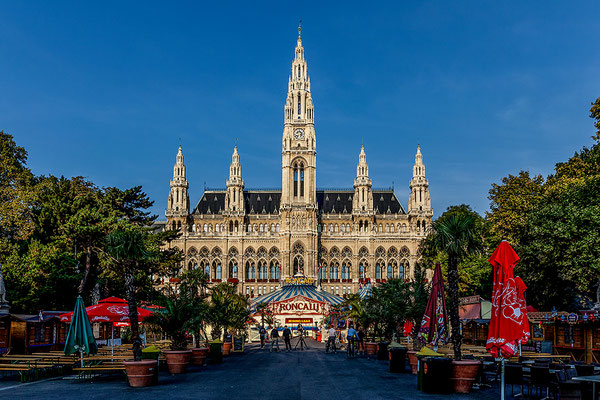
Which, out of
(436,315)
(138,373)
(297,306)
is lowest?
(297,306)

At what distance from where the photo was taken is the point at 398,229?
108 meters

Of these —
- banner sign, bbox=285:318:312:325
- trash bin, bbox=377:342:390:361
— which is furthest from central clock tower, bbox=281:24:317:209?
trash bin, bbox=377:342:390:361

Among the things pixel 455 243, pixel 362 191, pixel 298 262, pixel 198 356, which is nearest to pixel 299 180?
pixel 362 191

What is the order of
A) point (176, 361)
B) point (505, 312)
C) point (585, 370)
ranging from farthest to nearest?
1. point (176, 361)
2. point (585, 370)
3. point (505, 312)

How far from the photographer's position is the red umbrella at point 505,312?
14.7 m

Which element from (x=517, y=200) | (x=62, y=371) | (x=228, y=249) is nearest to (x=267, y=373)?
(x=62, y=371)

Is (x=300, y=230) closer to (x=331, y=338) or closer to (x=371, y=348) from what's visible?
(x=331, y=338)

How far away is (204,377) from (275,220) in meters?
86.2

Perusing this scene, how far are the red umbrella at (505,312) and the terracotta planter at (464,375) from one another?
10.3 ft

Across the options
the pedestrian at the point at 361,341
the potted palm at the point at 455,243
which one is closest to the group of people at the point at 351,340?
the pedestrian at the point at 361,341

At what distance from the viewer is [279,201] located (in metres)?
114

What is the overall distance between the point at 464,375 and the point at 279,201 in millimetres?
96949

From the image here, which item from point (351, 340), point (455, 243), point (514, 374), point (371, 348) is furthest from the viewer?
point (371, 348)

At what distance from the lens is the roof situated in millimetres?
112562
